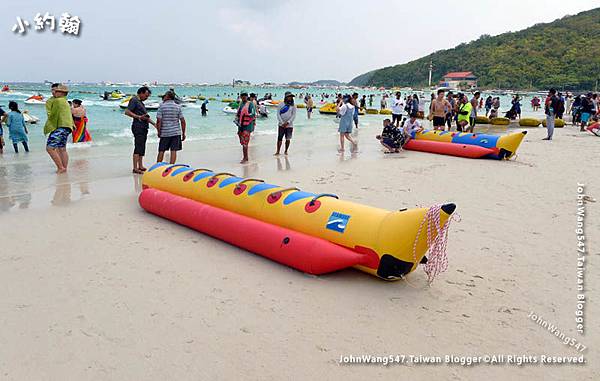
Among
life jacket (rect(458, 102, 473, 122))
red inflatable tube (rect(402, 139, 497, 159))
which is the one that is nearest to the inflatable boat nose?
red inflatable tube (rect(402, 139, 497, 159))

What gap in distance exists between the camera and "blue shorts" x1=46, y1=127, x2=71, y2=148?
710 cm

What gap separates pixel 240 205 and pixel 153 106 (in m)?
24.8

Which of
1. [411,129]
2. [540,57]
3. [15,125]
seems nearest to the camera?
[15,125]

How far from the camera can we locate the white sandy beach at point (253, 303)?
2477mm

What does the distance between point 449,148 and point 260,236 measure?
24.1 feet

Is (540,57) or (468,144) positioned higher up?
(540,57)

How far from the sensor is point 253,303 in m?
3.19

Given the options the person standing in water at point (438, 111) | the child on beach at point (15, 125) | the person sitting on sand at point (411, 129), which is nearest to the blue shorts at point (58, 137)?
the child on beach at point (15, 125)

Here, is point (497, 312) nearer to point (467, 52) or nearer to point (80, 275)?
point (80, 275)

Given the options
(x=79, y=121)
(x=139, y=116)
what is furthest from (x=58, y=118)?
(x=79, y=121)

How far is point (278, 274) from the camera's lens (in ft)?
12.1

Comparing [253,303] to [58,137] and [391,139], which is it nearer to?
[58,137]

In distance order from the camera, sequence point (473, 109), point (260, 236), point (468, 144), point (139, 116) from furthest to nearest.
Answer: point (473, 109) < point (468, 144) < point (139, 116) < point (260, 236)

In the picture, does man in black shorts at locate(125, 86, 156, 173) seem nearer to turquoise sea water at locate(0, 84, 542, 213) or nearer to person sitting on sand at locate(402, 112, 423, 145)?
Result: turquoise sea water at locate(0, 84, 542, 213)
